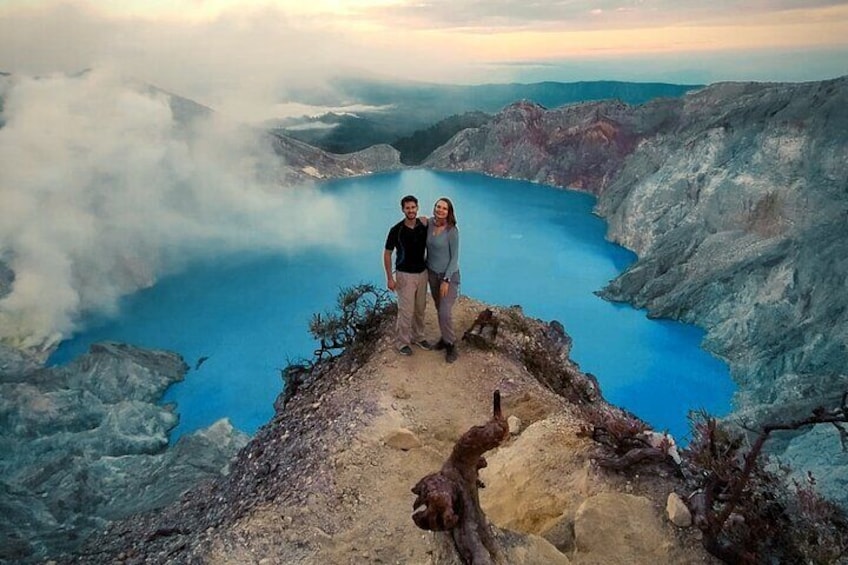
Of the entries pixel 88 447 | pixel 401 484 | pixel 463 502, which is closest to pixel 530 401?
pixel 401 484

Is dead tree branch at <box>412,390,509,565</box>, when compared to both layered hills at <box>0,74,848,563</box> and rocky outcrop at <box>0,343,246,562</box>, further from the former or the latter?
rocky outcrop at <box>0,343,246,562</box>

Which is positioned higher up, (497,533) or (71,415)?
(497,533)

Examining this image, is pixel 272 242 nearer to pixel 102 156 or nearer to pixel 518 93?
pixel 102 156

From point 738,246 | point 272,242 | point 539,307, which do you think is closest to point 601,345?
point 539,307

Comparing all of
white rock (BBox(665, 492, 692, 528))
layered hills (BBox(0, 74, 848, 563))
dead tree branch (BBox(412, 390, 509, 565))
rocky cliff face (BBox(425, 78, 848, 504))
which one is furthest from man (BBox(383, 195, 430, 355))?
rocky cliff face (BBox(425, 78, 848, 504))

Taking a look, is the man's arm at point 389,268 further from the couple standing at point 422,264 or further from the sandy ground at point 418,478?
the sandy ground at point 418,478

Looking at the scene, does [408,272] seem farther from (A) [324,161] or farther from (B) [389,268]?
(A) [324,161]

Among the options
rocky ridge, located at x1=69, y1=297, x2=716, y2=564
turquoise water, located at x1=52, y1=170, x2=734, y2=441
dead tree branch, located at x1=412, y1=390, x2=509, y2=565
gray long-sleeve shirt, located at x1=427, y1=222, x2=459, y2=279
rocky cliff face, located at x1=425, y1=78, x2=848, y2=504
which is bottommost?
turquoise water, located at x1=52, y1=170, x2=734, y2=441
